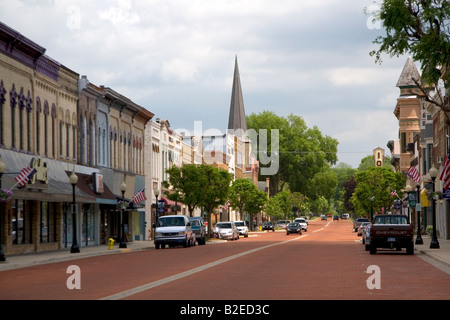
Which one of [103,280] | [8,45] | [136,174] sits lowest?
[103,280]

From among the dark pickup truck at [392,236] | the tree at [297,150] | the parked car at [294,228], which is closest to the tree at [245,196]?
the parked car at [294,228]

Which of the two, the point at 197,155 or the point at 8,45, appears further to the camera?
the point at 197,155

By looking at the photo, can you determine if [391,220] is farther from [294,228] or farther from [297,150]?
[297,150]

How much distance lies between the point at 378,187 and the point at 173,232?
48.5 meters

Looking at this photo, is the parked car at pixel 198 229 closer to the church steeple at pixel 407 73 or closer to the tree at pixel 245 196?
the church steeple at pixel 407 73

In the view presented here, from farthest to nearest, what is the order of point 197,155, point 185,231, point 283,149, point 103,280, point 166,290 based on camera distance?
point 283,149, point 197,155, point 185,231, point 103,280, point 166,290

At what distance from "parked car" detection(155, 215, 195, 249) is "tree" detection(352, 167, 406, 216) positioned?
44.6 metres

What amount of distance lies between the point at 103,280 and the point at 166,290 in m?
4.44

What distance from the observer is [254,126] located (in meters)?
154

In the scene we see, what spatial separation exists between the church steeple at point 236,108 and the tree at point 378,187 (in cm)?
5705

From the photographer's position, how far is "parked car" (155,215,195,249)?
5181cm

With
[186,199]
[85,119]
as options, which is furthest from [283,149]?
[85,119]

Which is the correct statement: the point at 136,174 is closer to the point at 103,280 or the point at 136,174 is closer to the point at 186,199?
A: the point at 186,199

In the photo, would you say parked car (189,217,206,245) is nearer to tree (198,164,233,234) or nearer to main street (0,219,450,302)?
tree (198,164,233,234)
